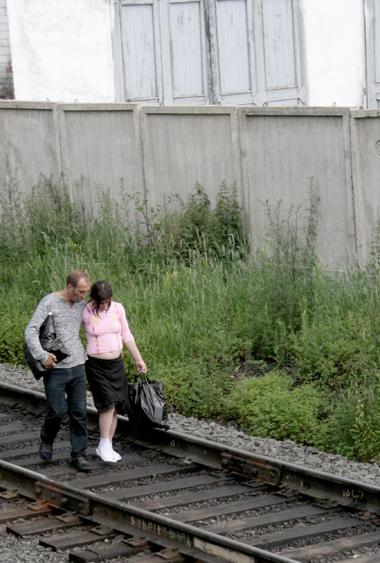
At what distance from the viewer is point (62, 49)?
60.1 ft

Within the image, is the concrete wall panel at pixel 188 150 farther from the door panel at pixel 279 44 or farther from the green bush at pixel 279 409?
the door panel at pixel 279 44

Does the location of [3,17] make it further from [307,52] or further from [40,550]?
[40,550]

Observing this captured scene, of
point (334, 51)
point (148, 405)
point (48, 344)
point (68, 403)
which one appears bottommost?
point (148, 405)

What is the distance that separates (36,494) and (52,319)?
4.73 ft

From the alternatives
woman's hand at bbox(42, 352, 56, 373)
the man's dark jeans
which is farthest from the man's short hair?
the man's dark jeans

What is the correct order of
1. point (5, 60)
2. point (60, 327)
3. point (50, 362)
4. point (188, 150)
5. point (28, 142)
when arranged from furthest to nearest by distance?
point (5, 60) < point (28, 142) < point (188, 150) < point (60, 327) < point (50, 362)

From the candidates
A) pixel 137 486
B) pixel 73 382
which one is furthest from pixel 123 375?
pixel 137 486

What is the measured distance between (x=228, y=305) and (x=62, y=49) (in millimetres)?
9286

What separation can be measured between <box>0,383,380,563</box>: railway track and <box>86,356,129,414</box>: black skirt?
616mm

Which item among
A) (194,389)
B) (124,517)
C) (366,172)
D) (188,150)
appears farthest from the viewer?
(188,150)

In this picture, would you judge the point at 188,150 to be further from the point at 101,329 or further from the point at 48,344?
the point at 48,344

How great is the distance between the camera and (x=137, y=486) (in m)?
7.69

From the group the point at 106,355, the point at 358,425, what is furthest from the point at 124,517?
the point at 358,425

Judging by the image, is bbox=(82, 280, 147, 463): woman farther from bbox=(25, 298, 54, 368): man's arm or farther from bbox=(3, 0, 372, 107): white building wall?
bbox=(3, 0, 372, 107): white building wall
